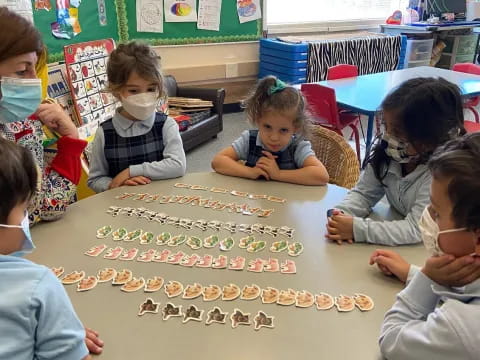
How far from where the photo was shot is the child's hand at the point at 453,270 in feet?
2.79

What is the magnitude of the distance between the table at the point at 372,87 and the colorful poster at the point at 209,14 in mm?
1636

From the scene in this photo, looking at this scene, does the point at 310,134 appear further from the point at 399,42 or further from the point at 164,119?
the point at 399,42

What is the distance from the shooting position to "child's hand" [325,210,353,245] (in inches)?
51.5

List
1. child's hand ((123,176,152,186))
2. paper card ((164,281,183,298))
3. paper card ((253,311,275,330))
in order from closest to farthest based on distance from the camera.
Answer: paper card ((253,311,275,330)) < paper card ((164,281,183,298)) < child's hand ((123,176,152,186))

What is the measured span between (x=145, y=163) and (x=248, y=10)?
3699 mm

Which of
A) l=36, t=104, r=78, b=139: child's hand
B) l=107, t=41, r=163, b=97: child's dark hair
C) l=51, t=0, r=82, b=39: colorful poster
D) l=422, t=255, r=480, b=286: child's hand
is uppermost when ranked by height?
l=51, t=0, r=82, b=39: colorful poster

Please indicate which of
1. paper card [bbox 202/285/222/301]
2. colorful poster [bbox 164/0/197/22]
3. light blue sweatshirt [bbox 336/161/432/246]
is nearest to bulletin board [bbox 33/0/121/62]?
colorful poster [bbox 164/0/197/22]

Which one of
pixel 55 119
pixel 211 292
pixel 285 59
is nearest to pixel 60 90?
pixel 55 119

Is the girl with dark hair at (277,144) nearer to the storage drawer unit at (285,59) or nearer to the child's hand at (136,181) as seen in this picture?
the child's hand at (136,181)

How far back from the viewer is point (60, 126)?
1595mm

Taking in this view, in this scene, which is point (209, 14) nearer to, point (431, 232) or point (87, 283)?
point (87, 283)

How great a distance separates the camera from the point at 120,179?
1777 mm

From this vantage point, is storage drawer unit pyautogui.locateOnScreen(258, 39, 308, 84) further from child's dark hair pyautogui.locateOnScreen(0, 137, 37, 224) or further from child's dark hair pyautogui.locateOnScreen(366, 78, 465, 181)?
child's dark hair pyautogui.locateOnScreen(0, 137, 37, 224)

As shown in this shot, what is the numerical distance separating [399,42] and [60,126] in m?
4.95
